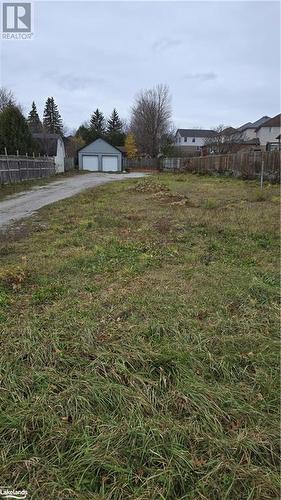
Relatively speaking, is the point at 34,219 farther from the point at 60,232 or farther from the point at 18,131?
the point at 18,131

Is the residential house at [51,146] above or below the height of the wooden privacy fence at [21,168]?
above

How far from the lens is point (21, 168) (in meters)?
20.7

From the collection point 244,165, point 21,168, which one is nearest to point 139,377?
point 21,168

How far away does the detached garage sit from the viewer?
4654cm

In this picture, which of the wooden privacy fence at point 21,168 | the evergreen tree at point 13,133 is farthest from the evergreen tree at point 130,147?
the evergreen tree at point 13,133

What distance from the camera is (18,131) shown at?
2502cm

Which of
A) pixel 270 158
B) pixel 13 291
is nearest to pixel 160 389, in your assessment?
pixel 13 291

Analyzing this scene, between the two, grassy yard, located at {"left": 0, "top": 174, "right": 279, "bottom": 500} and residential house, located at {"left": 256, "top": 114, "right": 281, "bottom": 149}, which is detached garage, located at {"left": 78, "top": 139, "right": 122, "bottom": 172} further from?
grassy yard, located at {"left": 0, "top": 174, "right": 279, "bottom": 500}

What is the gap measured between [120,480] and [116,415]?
0.43 meters

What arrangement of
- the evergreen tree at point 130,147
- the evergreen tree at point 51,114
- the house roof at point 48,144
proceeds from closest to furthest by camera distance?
the house roof at point 48,144
the evergreen tree at point 130,147
the evergreen tree at point 51,114

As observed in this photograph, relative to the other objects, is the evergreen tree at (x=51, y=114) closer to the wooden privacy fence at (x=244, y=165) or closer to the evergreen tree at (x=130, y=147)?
the evergreen tree at (x=130, y=147)

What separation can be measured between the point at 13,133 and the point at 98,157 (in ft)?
74.3

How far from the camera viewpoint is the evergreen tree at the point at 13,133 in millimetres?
23938

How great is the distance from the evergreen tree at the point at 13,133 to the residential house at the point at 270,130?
34.5 m
